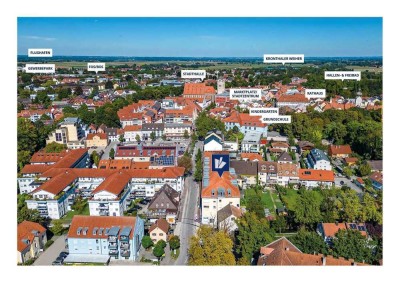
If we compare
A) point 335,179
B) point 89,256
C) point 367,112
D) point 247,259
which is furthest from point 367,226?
point 367,112

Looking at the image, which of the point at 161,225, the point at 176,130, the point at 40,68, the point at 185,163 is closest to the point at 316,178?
the point at 185,163

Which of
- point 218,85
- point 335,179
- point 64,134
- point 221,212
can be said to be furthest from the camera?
point 218,85

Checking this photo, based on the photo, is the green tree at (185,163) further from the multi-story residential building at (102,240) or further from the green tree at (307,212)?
the green tree at (307,212)

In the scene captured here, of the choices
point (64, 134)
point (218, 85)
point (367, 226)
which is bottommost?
point (367, 226)

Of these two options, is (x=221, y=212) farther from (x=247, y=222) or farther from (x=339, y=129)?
(x=339, y=129)

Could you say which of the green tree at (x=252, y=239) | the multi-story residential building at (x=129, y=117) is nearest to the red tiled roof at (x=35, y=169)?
the green tree at (x=252, y=239)

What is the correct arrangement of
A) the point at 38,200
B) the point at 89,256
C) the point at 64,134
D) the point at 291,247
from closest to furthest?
the point at 291,247
the point at 89,256
the point at 38,200
the point at 64,134

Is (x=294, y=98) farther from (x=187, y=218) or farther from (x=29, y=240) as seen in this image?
(x=29, y=240)
